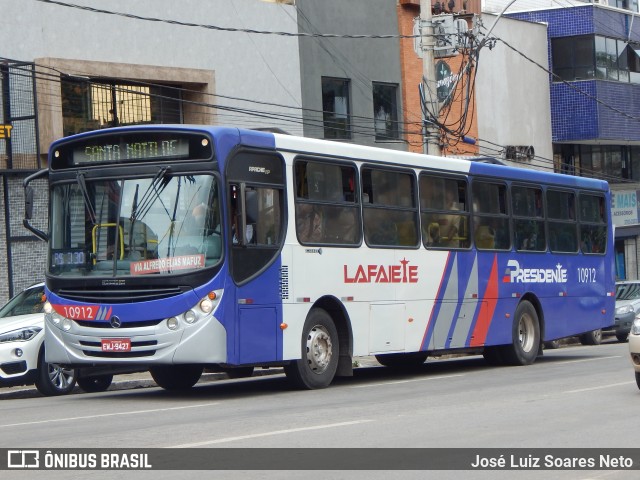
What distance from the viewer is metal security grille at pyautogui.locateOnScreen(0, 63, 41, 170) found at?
2508 centimetres

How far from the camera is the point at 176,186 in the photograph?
13992mm

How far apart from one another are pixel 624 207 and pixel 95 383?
32.3 meters

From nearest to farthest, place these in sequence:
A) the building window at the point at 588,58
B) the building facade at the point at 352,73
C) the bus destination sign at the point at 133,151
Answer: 1. the bus destination sign at the point at 133,151
2. the building facade at the point at 352,73
3. the building window at the point at 588,58

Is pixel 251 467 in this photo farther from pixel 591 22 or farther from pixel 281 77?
pixel 591 22

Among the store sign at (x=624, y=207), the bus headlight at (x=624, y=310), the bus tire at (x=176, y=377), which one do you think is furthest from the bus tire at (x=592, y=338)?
the store sign at (x=624, y=207)

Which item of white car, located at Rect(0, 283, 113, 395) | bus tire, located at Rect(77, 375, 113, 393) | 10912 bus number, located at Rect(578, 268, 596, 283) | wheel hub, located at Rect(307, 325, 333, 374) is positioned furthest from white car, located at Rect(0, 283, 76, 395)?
10912 bus number, located at Rect(578, 268, 596, 283)

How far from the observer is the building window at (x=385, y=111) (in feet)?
116

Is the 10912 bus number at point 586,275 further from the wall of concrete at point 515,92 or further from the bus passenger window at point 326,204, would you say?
the wall of concrete at point 515,92

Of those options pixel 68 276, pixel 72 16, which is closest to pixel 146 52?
pixel 72 16

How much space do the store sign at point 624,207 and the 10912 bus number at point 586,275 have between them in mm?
24200

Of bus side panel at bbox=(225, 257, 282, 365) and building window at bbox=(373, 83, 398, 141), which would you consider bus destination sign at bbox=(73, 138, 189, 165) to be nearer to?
bus side panel at bbox=(225, 257, 282, 365)

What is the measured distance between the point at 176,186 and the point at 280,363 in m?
2.61

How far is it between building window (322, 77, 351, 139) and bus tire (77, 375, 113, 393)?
15.9 metres

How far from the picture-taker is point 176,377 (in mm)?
16281
